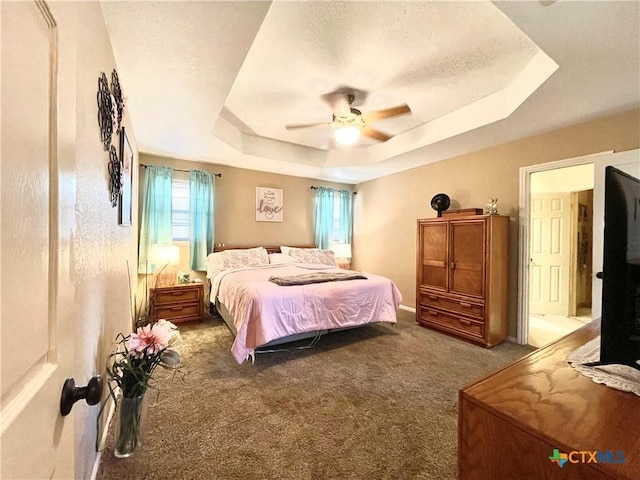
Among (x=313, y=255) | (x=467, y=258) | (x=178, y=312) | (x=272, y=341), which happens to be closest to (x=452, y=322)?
(x=467, y=258)

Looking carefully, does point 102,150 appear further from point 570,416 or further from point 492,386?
point 570,416

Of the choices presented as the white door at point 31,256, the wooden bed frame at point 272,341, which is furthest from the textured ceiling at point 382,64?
the wooden bed frame at point 272,341

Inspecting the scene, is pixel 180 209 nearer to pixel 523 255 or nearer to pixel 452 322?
pixel 452 322

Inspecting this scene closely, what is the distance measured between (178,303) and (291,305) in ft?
6.41

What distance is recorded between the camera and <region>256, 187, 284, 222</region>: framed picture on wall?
4.82 m

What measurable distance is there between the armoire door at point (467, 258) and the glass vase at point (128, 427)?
3.28 m

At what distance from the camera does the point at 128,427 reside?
153 centimetres

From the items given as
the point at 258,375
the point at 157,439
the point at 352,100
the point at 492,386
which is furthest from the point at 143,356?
the point at 352,100

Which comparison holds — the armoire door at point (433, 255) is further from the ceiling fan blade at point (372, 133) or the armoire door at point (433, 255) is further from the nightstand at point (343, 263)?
the nightstand at point (343, 263)

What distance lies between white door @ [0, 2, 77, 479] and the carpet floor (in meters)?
1.24

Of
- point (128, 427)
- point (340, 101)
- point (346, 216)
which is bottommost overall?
point (128, 427)

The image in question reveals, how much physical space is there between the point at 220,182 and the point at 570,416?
4632mm

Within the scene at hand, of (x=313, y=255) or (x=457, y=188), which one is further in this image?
(x=313, y=255)

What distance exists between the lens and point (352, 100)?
9.05 ft
